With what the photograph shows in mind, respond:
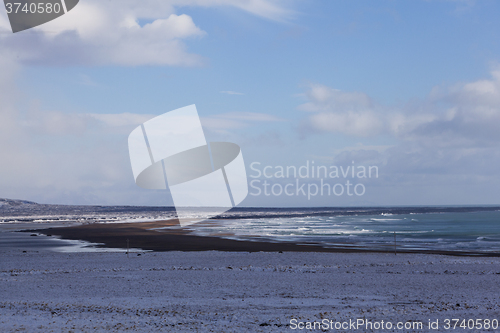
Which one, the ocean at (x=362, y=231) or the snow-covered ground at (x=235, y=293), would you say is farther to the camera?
the ocean at (x=362, y=231)

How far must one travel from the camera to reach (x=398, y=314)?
1103cm

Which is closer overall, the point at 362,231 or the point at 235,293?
the point at 235,293

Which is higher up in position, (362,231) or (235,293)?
(235,293)

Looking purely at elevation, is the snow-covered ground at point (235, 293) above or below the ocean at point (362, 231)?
above

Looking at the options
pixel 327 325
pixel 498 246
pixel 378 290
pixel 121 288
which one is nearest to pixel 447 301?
pixel 378 290

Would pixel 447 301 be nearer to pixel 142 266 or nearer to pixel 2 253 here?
pixel 142 266

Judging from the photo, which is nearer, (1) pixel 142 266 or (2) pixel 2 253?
(1) pixel 142 266

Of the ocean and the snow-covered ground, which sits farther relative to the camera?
the ocean

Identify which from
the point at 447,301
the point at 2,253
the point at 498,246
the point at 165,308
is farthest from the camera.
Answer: the point at 498,246

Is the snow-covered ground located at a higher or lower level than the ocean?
higher

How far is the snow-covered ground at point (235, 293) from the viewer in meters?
10.4

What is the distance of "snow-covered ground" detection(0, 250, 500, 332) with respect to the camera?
34.2 feet

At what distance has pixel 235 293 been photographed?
14.3 m

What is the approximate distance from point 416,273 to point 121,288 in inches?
485
